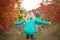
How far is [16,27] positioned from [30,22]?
60cm

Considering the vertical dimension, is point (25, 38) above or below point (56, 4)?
below

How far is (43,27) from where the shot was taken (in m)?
3.88

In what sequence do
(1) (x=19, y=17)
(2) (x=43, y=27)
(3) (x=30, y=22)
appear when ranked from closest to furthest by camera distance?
(3) (x=30, y=22)
(1) (x=19, y=17)
(2) (x=43, y=27)

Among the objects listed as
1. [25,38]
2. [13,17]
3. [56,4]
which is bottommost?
[25,38]

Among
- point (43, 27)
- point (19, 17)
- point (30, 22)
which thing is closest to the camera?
point (30, 22)

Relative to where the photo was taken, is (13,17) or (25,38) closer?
(25,38)

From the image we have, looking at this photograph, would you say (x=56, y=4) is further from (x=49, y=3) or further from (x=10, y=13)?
(x=10, y=13)

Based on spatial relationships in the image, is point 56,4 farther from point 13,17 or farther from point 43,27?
point 13,17

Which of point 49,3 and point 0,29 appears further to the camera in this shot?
point 49,3

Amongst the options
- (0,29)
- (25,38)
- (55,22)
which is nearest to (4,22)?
(0,29)

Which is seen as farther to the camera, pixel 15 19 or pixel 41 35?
pixel 15 19

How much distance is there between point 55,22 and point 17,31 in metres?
0.74

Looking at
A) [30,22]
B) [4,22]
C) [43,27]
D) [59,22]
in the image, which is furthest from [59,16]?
[4,22]

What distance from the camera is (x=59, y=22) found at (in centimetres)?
368
